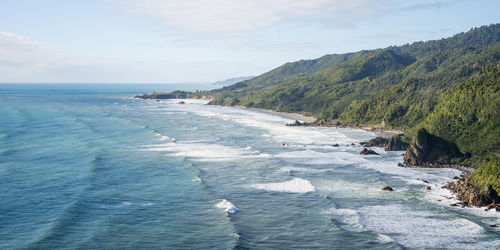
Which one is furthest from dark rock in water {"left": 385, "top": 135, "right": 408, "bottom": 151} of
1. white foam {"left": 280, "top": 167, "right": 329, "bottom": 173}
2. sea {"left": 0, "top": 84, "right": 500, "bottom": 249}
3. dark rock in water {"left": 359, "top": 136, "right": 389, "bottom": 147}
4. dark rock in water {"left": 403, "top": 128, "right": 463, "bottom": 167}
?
white foam {"left": 280, "top": 167, "right": 329, "bottom": 173}

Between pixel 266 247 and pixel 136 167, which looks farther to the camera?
pixel 136 167

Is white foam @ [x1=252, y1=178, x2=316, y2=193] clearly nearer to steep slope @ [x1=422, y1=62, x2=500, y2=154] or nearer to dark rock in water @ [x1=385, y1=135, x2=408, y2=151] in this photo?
dark rock in water @ [x1=385, y1=135, x2=408, y2=151]

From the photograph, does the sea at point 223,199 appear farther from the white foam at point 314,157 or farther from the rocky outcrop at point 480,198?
A: the rocky outcrop at point 480,198

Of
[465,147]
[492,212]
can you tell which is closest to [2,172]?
[492,212]

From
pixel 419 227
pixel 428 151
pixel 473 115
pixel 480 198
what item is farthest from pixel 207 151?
pixel 473 115

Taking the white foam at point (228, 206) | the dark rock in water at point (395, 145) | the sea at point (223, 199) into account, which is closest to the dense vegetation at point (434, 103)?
the dark rock in water at point (395, 145)

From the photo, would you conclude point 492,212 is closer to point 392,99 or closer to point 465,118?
point 465,118

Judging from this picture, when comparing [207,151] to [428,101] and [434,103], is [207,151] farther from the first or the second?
[428,101]
